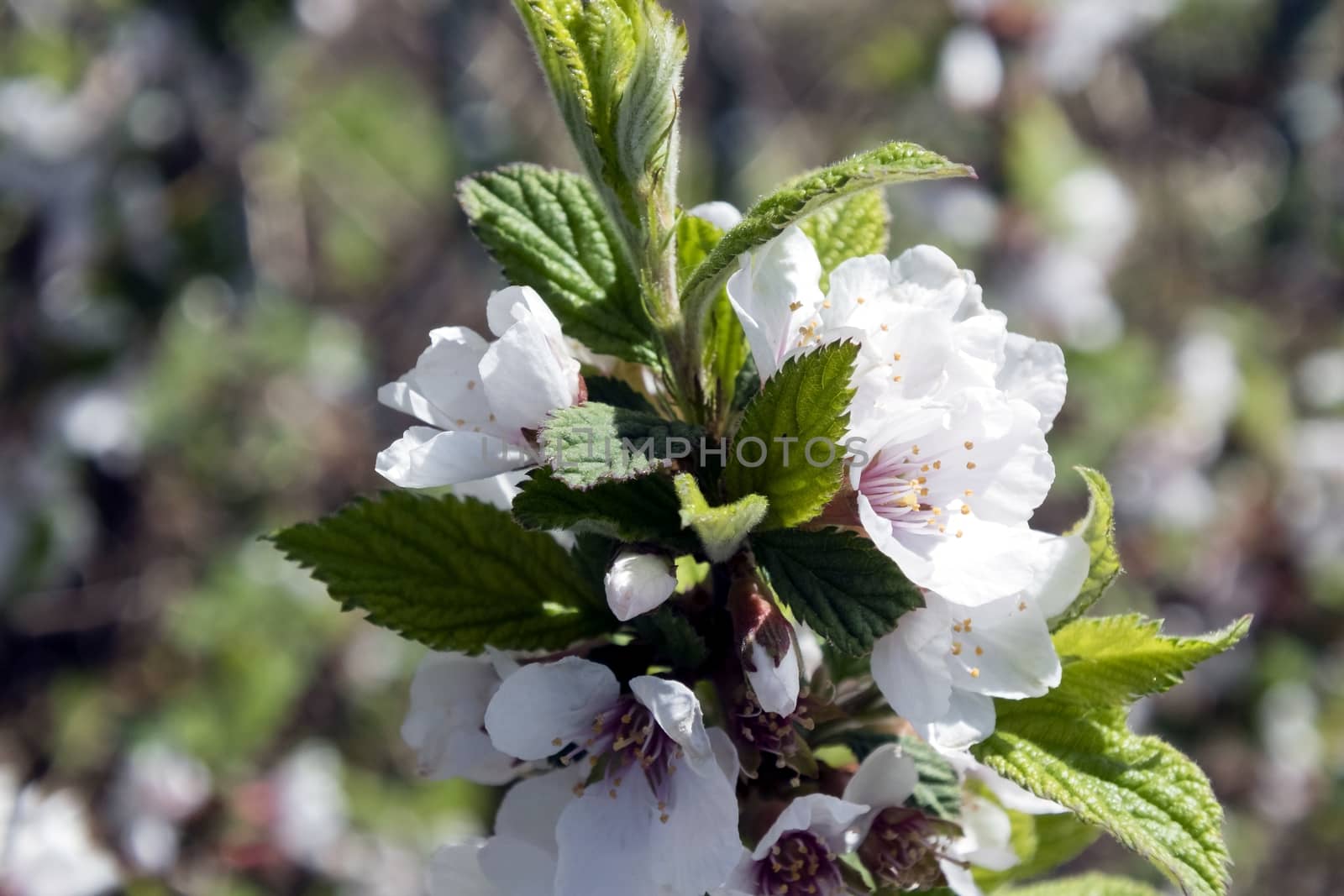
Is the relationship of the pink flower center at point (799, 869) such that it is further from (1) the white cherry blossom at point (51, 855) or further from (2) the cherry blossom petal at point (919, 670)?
(1) the white cherry blossom at point (51, 855)

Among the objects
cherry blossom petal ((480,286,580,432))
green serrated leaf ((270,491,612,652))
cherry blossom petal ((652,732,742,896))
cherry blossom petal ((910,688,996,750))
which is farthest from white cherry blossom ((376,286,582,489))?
cherry blossom petal ((910,688,996,750))

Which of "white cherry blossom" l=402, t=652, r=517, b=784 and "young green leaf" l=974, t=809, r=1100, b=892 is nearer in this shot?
"white cherry blossom" l=402, t=652, r=517, b=784

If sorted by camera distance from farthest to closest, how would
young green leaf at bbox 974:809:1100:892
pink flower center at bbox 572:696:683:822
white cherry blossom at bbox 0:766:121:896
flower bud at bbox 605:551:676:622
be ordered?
white cherry blossom at bbox 0:766:121:896 → young green leaf at bbox 974:809:1100:892 → pink flower center at bbox 572:696:683:822 → flower bud at bbox 605:551:676:622

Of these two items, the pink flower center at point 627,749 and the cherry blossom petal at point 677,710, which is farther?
the pink flower center at point 627,749

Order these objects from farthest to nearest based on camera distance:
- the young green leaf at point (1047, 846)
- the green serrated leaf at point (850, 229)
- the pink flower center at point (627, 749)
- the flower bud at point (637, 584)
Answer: the young green leaf at point (1047, 846)
the green serrated leaf at point (850, 229)
the pink flower center at point (627, 749)
the flower bud at point (637, 584)

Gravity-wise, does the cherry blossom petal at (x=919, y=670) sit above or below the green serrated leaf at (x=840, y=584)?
below

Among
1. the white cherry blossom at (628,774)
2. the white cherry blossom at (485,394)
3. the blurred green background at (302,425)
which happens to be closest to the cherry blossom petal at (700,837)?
the white cherry blossom at (628,774)

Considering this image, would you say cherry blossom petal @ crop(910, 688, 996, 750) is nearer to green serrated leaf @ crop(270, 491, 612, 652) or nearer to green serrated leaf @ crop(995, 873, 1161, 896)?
green serrated leaf @ crop(270, 491, 612, 652)

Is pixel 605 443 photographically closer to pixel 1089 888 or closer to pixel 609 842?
pixel 609 842
